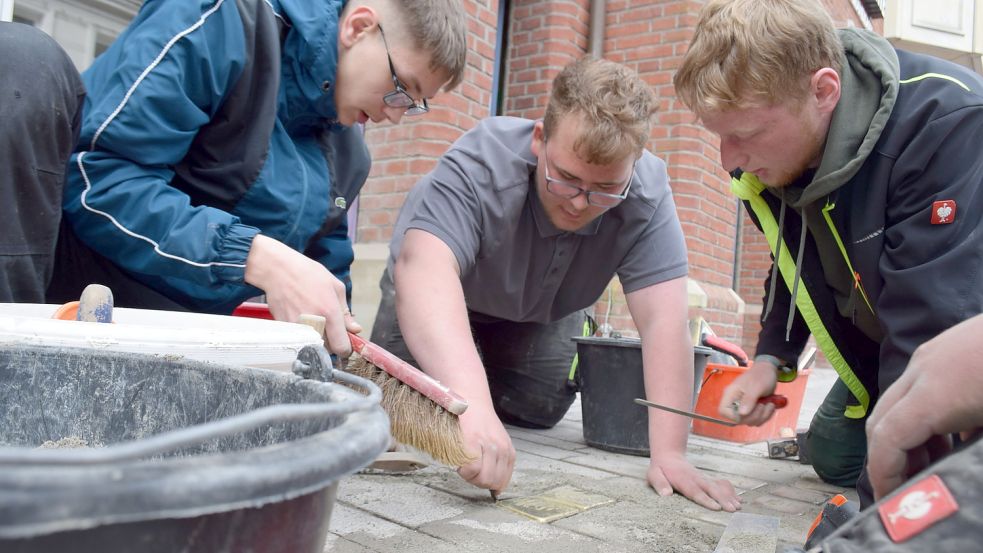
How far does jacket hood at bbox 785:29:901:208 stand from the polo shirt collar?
726 mm

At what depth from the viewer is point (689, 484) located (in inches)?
73.5

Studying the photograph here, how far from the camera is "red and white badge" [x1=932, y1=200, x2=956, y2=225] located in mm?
1400

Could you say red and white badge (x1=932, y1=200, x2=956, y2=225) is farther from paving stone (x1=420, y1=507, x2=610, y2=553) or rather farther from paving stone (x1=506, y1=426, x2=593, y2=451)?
paving stone (x1=506, y1=426, x2=593, y2=451)

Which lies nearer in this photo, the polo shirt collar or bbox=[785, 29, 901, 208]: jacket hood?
bbox=[785, 29, 901, 208]: jacket hood

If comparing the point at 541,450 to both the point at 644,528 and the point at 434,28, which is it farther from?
the point at 434,28

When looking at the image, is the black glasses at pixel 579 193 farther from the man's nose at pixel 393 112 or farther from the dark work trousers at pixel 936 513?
the dark work trousers at pixel 936 513

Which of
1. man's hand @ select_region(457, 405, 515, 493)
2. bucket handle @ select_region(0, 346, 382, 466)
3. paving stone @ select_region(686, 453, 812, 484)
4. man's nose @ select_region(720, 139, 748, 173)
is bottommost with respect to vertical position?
paving stone @ select_region(686, 453, 812, 484)

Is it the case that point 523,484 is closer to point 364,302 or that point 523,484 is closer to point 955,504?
point 955,504

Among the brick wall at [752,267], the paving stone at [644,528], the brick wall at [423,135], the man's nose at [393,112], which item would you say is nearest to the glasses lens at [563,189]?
the man's nose at [393,112]

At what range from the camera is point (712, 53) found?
66.7 inches

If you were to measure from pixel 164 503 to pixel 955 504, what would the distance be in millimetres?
605

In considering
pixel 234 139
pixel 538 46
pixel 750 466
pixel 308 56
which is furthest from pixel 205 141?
pixel 538 46

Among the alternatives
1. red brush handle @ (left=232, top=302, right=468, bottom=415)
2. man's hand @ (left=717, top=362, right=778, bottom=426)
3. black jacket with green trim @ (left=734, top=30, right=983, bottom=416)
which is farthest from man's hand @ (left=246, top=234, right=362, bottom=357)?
man's hand @ (left=717, top=362, right=778, bottom=426)

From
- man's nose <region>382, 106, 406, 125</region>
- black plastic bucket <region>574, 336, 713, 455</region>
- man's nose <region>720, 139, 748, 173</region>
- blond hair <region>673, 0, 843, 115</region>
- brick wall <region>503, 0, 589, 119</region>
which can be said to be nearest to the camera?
blond hair <region>673, 0, 843, 115</region>
